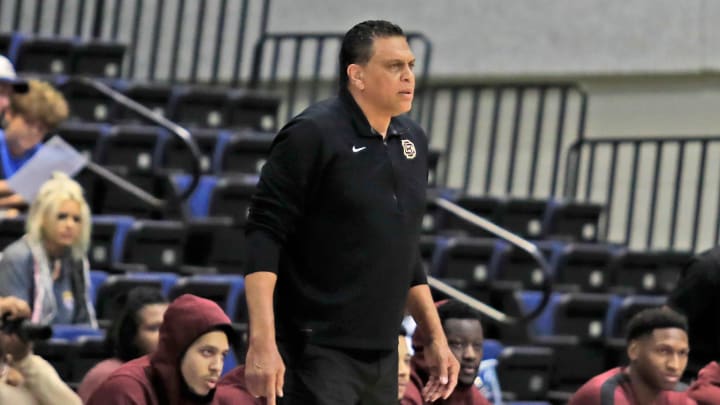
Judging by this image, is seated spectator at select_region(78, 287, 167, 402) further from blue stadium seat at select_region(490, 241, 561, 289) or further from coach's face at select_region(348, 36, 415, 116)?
blue stadium seat at select_region(490, 241, 561, 289)

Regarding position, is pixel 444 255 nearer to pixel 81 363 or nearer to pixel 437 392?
pixel 81 363

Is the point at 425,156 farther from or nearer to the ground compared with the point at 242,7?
nearer to the ground

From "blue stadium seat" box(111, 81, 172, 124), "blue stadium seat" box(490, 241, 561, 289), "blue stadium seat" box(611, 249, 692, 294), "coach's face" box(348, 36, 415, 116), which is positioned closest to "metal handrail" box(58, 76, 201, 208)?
"blue stadium seat" box(111, 81, 172, 124)

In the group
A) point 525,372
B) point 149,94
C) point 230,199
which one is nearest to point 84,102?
point 149,94

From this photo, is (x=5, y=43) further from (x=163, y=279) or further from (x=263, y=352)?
(x=263, y=352)

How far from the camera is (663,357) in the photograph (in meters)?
5.61

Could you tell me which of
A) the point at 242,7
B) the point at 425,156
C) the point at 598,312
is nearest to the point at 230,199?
the point at 598,312

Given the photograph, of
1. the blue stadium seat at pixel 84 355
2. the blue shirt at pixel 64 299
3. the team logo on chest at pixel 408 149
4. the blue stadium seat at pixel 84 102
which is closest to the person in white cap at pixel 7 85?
the blue shirt at pixel 64 299

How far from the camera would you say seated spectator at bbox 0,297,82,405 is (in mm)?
5176

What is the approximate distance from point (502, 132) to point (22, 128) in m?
4.85

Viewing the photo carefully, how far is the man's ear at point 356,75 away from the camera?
3.69 meters

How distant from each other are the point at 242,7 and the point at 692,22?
117 inches

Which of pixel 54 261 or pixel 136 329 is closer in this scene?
pixel 136 329

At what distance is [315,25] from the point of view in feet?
40.7
